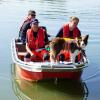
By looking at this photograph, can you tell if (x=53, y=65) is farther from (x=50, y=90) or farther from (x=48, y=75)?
(x=50, y=90)

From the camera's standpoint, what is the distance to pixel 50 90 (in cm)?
848

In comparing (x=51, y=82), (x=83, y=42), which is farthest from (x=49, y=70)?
(x=83, y=42)

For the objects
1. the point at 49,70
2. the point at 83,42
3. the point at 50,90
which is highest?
the point at 83,42

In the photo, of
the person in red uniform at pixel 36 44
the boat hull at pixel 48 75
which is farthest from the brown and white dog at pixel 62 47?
the person in red uniform at pixel 36 44

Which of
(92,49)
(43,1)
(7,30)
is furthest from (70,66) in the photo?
(43,1)

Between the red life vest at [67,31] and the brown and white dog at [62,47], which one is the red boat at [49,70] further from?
the red life vest at [67,31]

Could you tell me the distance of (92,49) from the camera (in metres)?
12.5

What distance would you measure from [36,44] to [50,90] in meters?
1.32

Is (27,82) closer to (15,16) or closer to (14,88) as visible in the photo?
(14,88)

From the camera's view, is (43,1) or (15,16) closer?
(15,16)

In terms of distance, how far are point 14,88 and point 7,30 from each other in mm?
6822

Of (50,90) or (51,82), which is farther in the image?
(51,82)

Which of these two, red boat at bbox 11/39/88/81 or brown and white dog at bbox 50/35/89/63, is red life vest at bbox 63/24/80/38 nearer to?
brown and white dog at bbox 50/35/89/63

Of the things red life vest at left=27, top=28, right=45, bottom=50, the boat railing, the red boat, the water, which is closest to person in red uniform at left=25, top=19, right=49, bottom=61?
red life vest at left=27, top=28, right=45, bottom=50
